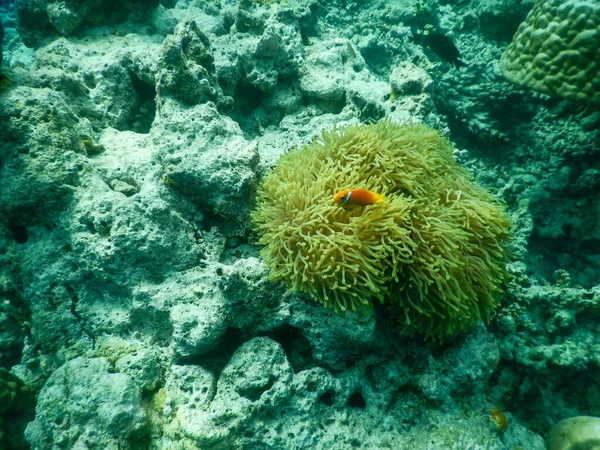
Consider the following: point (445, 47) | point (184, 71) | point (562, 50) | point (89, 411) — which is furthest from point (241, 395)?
point (445, 47)

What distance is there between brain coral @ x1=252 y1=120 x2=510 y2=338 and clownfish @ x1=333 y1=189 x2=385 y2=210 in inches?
4.7

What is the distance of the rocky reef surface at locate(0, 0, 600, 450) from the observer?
238cm

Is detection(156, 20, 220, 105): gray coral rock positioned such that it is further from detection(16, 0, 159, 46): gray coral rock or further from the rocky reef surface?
detection(16, 0, 159, 46): gray coral rock

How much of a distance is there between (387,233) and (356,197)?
14.4 inches

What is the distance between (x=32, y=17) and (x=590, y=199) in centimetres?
833

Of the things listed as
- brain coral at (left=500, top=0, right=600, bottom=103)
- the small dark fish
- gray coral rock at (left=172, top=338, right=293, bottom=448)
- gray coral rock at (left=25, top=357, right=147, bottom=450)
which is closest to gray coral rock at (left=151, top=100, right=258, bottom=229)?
gray coral rock at (left=172, top=338, right=293, bottom=448)

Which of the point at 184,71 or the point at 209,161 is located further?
the point at 184,71

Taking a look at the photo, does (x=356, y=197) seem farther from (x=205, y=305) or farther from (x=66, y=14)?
→ (x=66, y=14)

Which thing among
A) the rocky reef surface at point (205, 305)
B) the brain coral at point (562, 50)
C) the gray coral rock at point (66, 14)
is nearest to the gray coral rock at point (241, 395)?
the rocky reef surface at point (205, 305)

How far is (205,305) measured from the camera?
2.50 metres

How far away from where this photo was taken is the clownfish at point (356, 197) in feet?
7.22

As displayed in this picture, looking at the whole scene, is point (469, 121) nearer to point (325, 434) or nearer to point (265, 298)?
point (265, 298)

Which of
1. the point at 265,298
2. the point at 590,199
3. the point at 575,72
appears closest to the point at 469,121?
the point at 575,72

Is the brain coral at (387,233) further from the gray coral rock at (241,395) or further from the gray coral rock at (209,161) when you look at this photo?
the gray coral rock at (241,395)
